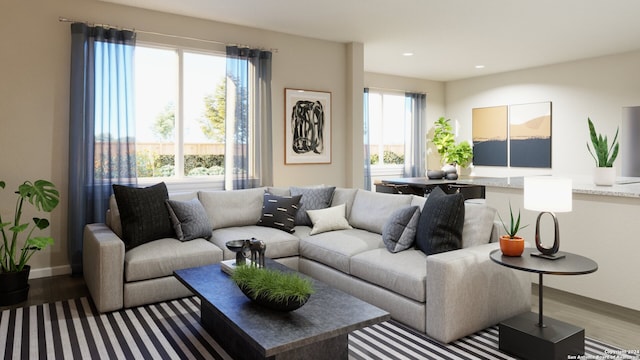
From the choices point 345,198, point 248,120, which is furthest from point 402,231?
point 248,120

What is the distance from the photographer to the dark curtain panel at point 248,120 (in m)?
5.13

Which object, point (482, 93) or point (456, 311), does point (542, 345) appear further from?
point (482, 93)

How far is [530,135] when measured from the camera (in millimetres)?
7816

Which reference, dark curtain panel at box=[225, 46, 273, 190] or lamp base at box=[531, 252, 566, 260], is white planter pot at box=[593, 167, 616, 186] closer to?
lamp base at box=[531, 252, 566, 260]

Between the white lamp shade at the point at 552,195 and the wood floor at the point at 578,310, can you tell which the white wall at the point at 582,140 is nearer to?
the wood floor at the point at 578,310

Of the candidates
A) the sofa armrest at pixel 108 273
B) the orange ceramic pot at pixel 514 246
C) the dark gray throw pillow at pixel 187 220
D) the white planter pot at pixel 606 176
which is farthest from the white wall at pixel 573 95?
the sofa armrest at pixel 108 273

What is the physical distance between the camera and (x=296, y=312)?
7.53 feet

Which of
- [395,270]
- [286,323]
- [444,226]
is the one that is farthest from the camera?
[444,226]

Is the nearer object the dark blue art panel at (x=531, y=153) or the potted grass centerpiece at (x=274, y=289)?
the potted grass centerpiece at (x=274, y=289)

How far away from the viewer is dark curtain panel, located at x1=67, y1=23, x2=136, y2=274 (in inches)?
165

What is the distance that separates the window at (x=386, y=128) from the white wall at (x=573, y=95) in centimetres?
165

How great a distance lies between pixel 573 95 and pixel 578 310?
200 inches

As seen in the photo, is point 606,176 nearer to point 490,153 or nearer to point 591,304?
point 591,304

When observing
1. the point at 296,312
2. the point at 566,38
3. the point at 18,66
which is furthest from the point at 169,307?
the point at 566,38
